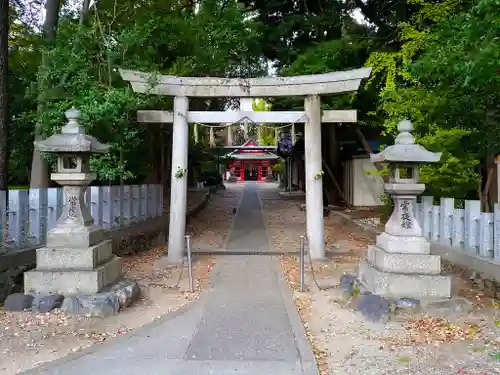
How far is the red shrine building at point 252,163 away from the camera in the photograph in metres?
55.6

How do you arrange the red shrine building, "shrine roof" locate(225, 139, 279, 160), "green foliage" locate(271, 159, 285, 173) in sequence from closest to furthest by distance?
"green foliage" locate(271, 159, 285, 173) → "shrine roof" locate(225, 139, 279, 160) → the red shrine building

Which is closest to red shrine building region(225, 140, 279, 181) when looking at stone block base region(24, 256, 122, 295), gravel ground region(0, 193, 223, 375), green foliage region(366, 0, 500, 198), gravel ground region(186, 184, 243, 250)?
gravel ground region(186, 184, 243, 250)

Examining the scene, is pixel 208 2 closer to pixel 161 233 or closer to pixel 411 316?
pixel 161 233

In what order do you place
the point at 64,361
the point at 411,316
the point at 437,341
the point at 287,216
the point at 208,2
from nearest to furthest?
the point at 64,361, the point at 437,341, the point at 411,316, the point at 208,2, the point at 287,216

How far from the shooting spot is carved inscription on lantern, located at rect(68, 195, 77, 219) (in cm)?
744

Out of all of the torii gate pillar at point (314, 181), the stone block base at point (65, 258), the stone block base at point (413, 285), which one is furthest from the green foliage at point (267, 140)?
the stone block base at point (65, 258)

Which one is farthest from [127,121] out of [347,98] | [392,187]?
[347,98]

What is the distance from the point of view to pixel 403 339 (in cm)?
584

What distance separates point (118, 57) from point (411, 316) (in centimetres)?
895

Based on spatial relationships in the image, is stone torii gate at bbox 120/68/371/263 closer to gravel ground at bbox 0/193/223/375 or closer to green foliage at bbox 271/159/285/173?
gravel ground at bbox 0/193/223/375

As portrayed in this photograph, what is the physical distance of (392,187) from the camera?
293 inches

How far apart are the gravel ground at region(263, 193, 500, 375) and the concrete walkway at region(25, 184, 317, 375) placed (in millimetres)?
322

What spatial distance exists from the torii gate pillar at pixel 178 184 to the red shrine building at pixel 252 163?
4150 cm

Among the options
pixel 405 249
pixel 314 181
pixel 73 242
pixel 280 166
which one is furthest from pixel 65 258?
pixel 280 166
